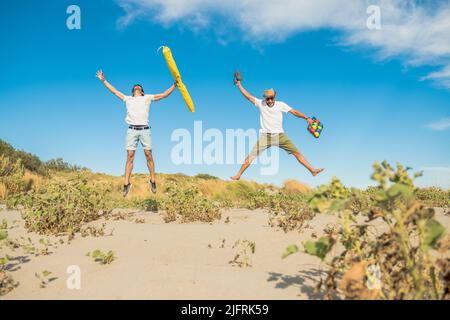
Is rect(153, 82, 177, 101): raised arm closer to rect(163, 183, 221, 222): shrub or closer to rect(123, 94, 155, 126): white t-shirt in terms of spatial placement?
rect(123, 94, 155, 126): white t-shirt

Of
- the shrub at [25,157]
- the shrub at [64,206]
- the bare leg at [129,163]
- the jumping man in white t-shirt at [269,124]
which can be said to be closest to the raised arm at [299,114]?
the jumping man in white t-shirt at [269,124]

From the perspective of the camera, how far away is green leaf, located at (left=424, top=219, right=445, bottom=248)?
2.00 metres

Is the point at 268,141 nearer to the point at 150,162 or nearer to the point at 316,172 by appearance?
the point at 316,172

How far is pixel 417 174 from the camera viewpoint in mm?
2273

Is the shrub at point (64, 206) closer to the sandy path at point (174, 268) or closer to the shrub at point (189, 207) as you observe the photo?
the sandy path at point (174, 268)

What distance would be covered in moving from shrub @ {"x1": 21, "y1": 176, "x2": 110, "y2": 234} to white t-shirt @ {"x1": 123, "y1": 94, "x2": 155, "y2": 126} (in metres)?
1.93

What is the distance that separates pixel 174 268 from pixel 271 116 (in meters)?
6.12

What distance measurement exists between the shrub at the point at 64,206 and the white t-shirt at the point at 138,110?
1.93 m

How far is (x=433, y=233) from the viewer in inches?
79.6

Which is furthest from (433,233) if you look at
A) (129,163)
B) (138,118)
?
(129,163)

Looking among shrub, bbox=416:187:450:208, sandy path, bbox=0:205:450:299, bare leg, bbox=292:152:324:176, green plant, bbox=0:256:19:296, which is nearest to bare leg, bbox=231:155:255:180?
bare leg, bbox=292:152:324:176

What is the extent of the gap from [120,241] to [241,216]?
3.03 meters

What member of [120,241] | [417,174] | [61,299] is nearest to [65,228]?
[120,241]
